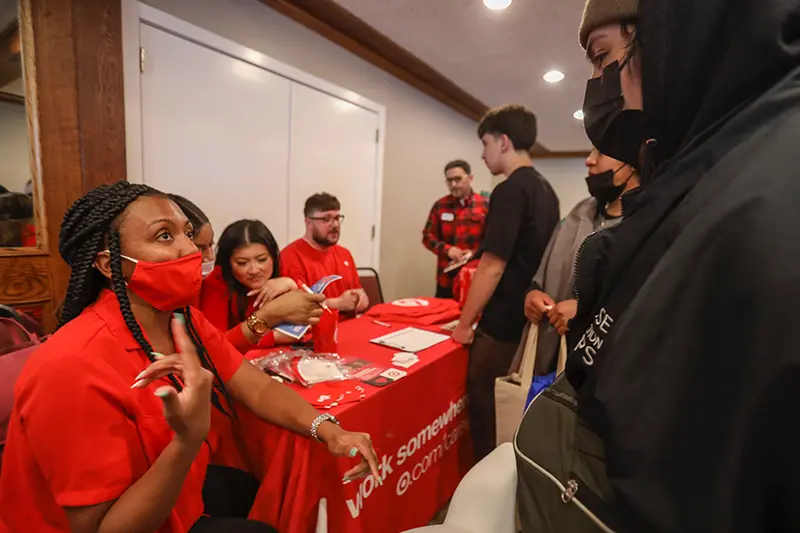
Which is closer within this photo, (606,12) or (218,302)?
(606,12)

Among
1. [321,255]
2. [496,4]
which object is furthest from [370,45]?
[321,255]

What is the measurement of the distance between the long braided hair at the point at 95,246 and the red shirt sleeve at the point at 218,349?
9.2 inches

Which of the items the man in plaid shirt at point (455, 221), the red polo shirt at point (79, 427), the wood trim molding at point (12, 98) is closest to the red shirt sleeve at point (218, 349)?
the red polo shirt at point (79, 427)

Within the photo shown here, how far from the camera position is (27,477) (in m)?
0.81

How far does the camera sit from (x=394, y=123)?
3.95 metres

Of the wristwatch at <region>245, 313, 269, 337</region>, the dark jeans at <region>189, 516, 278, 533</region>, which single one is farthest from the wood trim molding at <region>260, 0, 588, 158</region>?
the dark jeans at <region>189, 516, 278, 533</region>

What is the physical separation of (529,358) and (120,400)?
4.67ft

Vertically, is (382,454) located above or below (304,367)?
below

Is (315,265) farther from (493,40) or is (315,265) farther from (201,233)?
(493,40)

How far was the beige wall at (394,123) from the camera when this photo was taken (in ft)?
8.25

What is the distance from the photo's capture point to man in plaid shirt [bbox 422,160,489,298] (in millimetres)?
3816

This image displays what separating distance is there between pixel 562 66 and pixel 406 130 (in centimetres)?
154

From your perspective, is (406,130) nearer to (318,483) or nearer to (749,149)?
(318,483)

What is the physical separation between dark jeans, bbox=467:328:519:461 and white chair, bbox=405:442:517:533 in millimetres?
998
